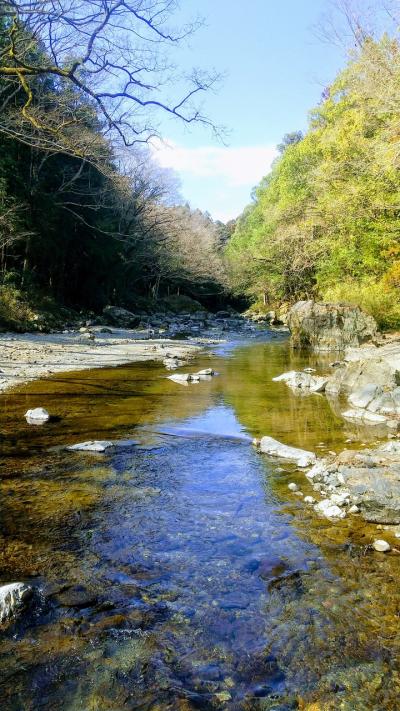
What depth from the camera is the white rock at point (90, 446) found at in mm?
6078

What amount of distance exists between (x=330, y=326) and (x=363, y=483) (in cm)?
1633

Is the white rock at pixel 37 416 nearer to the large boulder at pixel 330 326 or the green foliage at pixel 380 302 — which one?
the large boulder at pixel 330 326

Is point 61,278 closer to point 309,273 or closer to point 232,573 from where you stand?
point 309,273

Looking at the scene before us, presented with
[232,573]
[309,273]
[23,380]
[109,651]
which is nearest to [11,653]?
[109,651]

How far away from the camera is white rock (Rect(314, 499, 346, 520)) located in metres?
4.42

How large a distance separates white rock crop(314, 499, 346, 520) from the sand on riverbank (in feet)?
23.4

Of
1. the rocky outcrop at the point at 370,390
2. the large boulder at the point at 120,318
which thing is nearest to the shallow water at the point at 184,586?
the rocky outcrop at the point at 370,390

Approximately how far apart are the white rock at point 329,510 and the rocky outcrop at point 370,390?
3.46 metres

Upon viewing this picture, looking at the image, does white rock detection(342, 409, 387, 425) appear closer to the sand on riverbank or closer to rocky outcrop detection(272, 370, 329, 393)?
rocky outcrop detection(272, 370, 329, 393)

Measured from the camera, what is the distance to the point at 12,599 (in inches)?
115

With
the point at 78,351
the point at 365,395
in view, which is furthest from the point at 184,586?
the point at 78,351

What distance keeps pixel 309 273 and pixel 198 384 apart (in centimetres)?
2693

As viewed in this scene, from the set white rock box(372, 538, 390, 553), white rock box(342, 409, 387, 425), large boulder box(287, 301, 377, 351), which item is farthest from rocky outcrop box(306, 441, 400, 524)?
large boulder box(287, 301, 377, 351)

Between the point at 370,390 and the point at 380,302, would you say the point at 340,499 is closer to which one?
the point at 370,390
